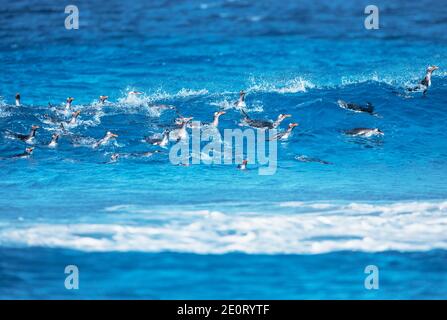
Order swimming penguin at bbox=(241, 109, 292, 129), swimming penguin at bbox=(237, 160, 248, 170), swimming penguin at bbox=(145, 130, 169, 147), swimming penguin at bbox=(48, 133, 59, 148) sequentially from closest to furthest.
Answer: swimming penguin at bbox=(237, 160, 248, 170) → swimming penguin at bbox=(145, 130, 169, 147) → swimming penguin at bbox=(48, 133, 59, 148) → swimming penguin at bbox=(241, 109, 292, 129)

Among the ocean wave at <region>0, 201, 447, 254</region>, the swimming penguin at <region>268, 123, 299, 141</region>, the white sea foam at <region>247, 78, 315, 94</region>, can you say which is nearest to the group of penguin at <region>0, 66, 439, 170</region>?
the swimming penguin at <region>268, 123, 299, 141</region>

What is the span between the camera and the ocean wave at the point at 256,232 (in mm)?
12164

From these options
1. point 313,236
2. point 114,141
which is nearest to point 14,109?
point 114,141

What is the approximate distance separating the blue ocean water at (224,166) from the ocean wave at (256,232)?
5 centimetres

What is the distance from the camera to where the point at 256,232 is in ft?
41.9

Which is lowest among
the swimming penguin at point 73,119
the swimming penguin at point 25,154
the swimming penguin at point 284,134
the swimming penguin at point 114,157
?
the swimming penguin at point 114,157

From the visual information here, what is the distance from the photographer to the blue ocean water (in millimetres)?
11469

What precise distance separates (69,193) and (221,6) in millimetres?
8702

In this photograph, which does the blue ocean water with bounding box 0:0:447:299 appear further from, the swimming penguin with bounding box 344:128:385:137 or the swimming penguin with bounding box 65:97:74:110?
the swimming penguin with bounding box 65:97:74:110

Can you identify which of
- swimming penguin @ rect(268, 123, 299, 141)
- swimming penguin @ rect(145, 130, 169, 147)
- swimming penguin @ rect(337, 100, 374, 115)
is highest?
swimming penguin @ rect(337, 100, 374, 115)

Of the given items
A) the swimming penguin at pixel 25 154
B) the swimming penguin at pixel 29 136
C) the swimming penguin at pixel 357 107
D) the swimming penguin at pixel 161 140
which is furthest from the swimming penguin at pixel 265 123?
the swimming penguin at pixel 25 154

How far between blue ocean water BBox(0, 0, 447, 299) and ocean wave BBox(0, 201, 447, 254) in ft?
0.16

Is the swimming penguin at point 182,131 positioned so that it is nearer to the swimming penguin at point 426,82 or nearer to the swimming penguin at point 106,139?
the swimming penguin at point 106,139
